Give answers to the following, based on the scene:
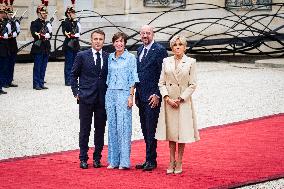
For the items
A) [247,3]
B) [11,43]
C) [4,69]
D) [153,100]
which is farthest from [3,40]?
[247,3]

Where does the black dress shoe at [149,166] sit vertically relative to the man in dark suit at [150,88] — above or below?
below

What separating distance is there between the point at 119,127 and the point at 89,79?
0.65 m

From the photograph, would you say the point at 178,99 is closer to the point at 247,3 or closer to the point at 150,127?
the point at 150,127

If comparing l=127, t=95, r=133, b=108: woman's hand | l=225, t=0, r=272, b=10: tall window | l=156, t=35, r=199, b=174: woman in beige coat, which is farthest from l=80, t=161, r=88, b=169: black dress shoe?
l=225, t=0, r=272, b=10: tall window

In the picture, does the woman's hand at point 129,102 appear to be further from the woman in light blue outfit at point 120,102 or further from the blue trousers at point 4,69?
the blue trousers at point 4,69

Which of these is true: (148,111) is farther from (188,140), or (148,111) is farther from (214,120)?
(214,120)

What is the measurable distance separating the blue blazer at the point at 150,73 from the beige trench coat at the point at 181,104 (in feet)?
0.80

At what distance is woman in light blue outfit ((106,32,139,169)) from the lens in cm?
775

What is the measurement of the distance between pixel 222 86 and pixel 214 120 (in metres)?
4.06

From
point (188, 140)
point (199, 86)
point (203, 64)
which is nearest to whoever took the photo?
point (188, 140)

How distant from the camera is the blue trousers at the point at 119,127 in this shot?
25.5 ft

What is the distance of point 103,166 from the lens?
796 cm

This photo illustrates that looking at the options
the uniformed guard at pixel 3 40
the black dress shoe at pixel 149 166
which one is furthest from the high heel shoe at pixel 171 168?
the uniformed guard at pixel 3 40

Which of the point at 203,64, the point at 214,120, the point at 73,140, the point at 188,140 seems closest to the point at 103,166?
the point at 188,140
